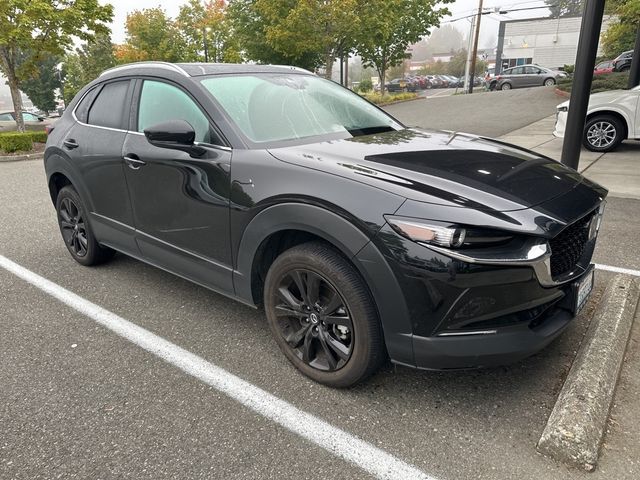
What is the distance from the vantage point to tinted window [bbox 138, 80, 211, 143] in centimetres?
295

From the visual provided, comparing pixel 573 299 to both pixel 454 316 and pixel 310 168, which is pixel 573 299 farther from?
pixel 310 168

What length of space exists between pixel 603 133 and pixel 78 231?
355 inches

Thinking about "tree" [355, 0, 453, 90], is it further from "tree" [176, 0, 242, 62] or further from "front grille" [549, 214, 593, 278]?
"front grille" [549, 214, 593, 278]

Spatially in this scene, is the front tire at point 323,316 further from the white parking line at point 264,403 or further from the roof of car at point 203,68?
the roof of car at point 203,68

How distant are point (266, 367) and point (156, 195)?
1.34 meters

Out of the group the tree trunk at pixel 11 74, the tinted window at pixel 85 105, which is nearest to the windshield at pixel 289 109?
the tinted window at pixel 85 105

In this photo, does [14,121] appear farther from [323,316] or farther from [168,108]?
[323,316]

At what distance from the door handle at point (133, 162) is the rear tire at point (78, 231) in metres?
0.94

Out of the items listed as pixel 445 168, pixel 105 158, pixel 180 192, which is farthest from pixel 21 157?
pixel 445 168

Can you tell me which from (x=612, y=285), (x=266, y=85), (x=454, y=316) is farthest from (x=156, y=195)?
(x=612, y=285)

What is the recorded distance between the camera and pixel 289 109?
10.3 feet

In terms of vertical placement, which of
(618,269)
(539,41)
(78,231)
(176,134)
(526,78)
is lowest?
(618,269)

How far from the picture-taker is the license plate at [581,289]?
2320mm

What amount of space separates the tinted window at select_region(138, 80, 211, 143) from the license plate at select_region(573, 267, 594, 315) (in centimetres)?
214
